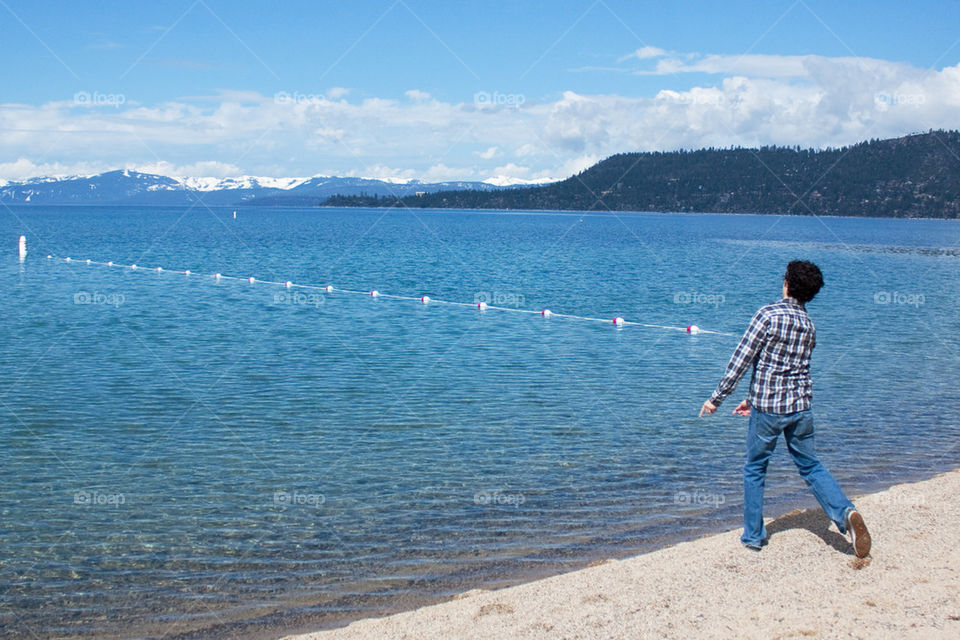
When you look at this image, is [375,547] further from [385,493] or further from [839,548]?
Answer: [839,548]

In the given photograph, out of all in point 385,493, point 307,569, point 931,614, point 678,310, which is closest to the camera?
point 931,614

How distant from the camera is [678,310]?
38.8 m

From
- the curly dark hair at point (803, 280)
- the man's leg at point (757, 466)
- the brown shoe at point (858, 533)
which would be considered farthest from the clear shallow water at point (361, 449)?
the curly dark hair at point (803, 280)

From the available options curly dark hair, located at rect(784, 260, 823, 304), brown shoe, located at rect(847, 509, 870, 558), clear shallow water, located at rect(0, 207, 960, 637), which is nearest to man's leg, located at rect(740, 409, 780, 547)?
brown shoe, located at rect(847, 509, 870, 558)

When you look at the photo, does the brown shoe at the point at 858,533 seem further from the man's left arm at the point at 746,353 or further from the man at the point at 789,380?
Result: the man's left arm at the point at 746,353

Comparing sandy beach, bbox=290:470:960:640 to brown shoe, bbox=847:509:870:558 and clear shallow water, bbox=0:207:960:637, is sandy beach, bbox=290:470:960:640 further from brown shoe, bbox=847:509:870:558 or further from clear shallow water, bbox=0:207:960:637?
clear shallow water, bbox=0:207:960:637

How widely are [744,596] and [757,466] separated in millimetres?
1441

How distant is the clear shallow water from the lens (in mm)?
9656

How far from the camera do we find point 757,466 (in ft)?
28.2

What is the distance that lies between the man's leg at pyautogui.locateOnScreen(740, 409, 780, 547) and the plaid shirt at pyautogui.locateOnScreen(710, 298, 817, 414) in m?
0.16

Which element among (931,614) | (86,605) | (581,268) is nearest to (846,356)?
(931,614)

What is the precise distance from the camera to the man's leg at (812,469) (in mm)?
8312

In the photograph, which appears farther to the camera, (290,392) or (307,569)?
(290,392)

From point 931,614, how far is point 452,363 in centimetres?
1732
